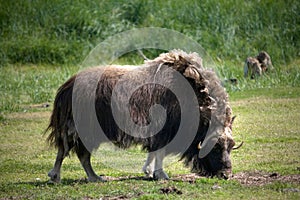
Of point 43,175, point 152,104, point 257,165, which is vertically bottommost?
point 43,175

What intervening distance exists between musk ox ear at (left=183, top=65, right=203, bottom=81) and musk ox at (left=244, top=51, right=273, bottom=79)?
297 inches

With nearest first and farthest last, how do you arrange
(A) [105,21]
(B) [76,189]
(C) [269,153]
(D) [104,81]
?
(B) [76,189], (D) [104,81], (C) [269,153], (A) [105,21]

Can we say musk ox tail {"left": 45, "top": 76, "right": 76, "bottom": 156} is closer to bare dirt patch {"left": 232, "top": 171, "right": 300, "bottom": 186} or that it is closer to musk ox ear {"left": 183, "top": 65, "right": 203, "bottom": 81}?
musk ox ear {"left": 183, "top": 65, "right": 203, "bottom": 81}

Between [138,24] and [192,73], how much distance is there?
12709mm

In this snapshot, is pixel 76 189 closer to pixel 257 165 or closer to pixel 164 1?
pixel 257 165

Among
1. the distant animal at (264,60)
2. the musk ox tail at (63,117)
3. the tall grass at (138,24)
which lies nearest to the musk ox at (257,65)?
the distant animal at (264,60)

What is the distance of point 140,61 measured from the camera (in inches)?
746

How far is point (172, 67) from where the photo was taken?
27.7ft

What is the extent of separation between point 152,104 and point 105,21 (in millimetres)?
12887

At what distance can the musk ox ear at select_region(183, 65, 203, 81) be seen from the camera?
8.31 meters

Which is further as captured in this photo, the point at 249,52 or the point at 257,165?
the point at 249,52

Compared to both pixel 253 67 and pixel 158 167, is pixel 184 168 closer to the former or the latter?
pixel 158 167

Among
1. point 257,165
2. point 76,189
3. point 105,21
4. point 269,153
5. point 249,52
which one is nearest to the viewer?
point 76,189

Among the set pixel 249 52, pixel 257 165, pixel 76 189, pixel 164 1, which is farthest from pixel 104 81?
pixel 164 1
